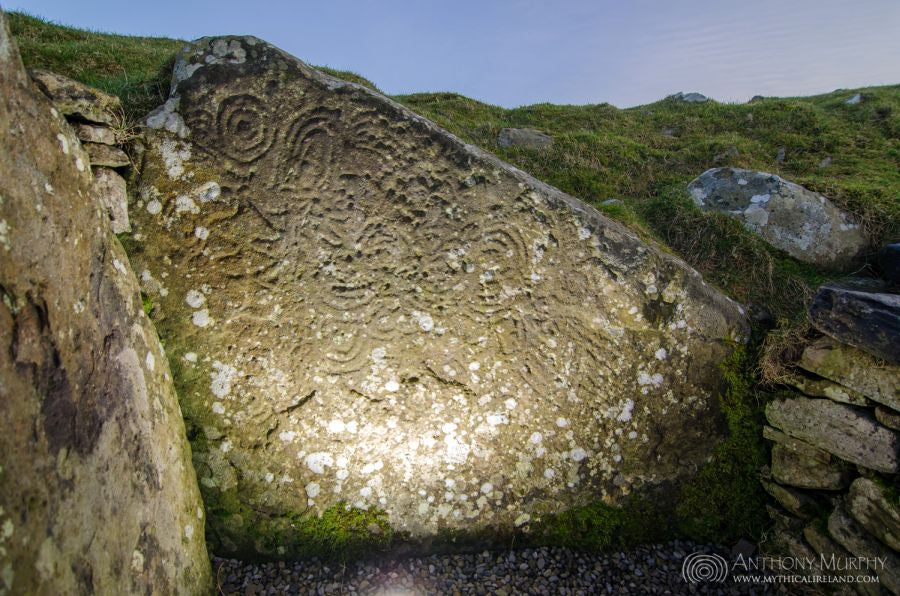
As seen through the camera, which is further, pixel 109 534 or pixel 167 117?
pixel 167 117

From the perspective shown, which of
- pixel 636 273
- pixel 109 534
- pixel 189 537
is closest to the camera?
pixel 109 534

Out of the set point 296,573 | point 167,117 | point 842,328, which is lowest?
point 296,573

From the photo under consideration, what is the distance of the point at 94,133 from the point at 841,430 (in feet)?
20.2

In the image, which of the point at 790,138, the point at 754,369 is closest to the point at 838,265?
the point at 754,369

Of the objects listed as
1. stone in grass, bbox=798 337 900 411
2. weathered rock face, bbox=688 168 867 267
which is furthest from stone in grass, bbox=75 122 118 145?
weathered rock face, bbox=688 168 867 267

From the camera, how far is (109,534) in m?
2.66

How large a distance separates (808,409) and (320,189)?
14.9ft

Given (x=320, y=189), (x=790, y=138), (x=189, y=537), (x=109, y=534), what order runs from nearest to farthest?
(x=109, y=534), (x=189, y=537), (x=320, y=189), (x=790, y=138)

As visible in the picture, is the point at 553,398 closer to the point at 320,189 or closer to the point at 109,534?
the point at 320,189

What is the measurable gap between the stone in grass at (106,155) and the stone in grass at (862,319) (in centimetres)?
564

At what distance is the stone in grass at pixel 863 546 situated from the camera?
3.36 m

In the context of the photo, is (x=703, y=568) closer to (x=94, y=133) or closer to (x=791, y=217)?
(x=791, y=217)

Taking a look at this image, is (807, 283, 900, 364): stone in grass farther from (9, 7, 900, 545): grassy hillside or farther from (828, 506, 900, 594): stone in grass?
(828, 506, 900, 594): stone in grass

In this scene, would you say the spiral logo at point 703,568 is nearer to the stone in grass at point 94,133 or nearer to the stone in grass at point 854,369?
the stone in grass at point 854,369
